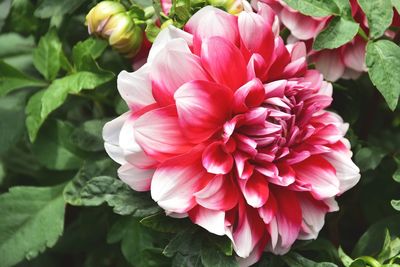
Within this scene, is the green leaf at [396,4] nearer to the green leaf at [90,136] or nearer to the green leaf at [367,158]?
the green leaf at [367,158]

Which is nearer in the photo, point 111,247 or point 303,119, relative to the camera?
point 303,119

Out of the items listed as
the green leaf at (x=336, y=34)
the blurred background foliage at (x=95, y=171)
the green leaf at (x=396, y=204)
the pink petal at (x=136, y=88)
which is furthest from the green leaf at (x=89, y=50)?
the green leaf at (x=396, y=204)

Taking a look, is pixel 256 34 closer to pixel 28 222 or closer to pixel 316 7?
pixel 316 7

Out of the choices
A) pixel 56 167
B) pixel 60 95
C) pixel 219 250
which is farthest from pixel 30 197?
pixel 219 250

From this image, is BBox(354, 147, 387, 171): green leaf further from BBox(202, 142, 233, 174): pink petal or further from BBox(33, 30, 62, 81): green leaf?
BBox(33, 30, 62, 81): green leaf

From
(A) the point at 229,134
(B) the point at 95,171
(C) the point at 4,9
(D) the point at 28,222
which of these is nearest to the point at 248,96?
(A) the point at 229,134

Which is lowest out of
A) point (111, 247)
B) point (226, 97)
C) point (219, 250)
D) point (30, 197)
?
point (111, 247)

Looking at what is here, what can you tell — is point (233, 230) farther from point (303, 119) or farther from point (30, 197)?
Result: point (30, 197)
